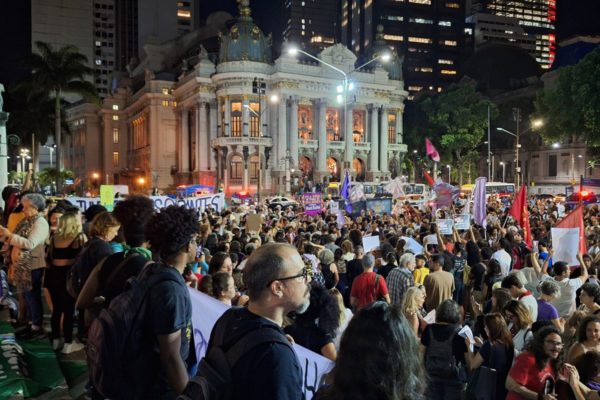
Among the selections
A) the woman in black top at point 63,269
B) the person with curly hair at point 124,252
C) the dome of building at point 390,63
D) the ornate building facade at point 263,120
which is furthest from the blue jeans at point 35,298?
the dome of building at point 390,63

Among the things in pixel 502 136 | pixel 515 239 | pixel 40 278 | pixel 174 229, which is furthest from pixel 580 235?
pixel 502 136

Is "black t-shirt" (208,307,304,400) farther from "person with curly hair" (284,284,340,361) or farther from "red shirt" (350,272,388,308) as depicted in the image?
"red shirt" (350,272,388,308)

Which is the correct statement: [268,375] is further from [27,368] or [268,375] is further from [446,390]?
[27,368]

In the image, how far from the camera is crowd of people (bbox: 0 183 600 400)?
235 cm

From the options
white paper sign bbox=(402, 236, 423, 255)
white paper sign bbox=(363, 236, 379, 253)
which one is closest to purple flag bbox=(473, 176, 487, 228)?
white paper sign bbox=(402, 236, 423, 255)

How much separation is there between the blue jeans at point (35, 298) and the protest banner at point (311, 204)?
46.7 feet

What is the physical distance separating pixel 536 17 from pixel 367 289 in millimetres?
207223

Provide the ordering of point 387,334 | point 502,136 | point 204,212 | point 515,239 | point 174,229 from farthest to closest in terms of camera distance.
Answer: point 502,136 < point 204,212 < point 515,239 < point 174,229 < point 387,334

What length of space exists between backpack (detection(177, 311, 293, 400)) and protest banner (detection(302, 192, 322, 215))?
19080mm

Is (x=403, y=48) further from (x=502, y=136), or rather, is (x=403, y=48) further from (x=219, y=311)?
(x=219, y=311)

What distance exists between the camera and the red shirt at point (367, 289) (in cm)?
752

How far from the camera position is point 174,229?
379 centimetres

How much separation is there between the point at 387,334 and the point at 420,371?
225 millimetres

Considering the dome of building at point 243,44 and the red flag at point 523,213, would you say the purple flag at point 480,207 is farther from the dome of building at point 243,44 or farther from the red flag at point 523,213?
the dome of building at point 243,44
